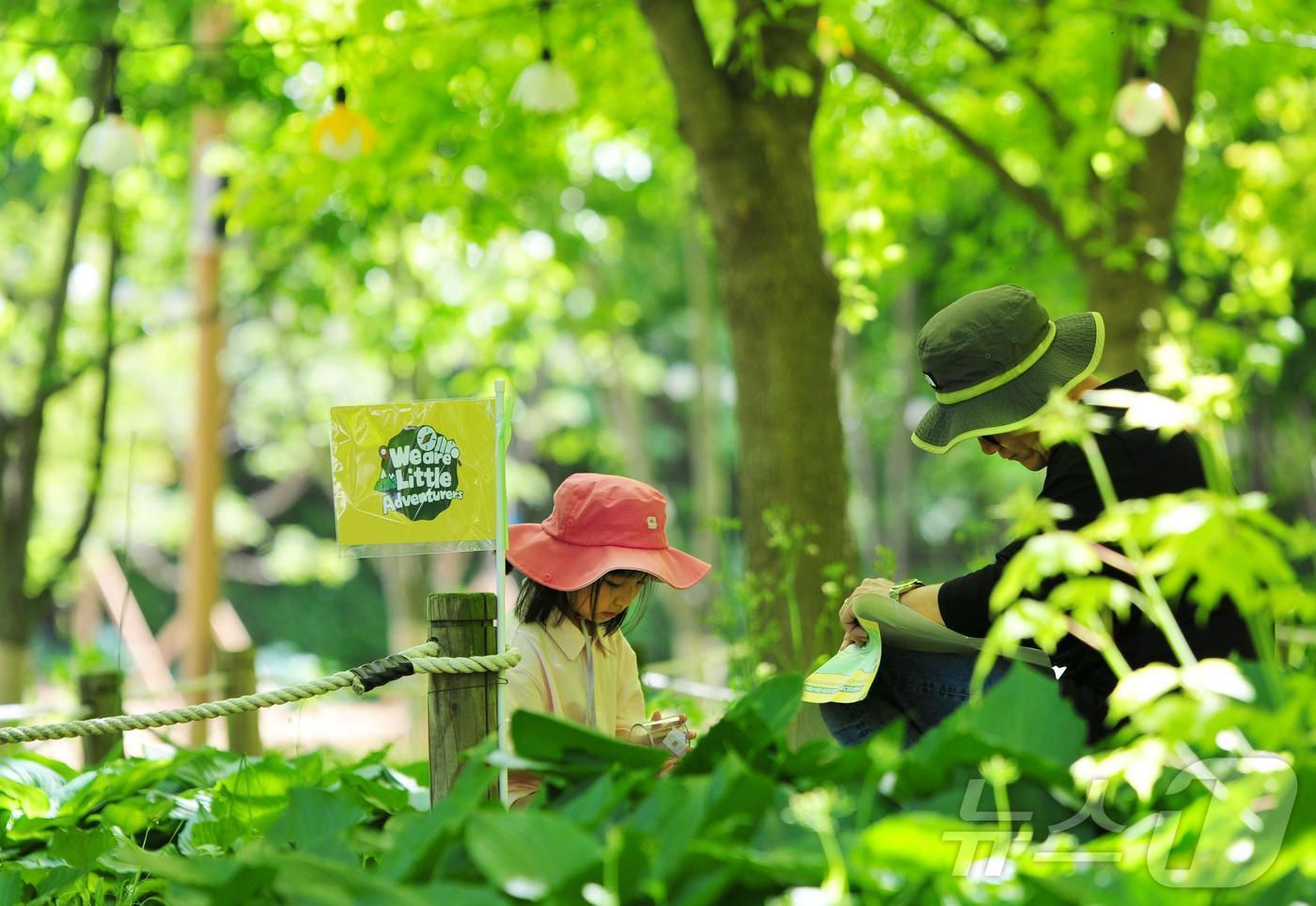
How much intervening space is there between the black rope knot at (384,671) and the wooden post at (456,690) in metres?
0.06

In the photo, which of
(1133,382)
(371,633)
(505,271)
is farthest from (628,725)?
(371,633)

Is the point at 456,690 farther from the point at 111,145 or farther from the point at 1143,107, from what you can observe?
the point at 1143,107

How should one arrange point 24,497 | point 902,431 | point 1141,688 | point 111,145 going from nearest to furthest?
point 1141,688
point 111,145
point 24,497
point 902,431

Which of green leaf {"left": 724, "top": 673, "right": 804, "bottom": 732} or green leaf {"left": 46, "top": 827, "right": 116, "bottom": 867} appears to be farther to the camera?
green leaf {"left": 46, "top": 827, "right": 116, "bottom": 867}

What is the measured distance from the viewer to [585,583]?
9.39 ft

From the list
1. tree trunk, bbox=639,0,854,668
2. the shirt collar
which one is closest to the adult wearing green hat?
the shirt collar

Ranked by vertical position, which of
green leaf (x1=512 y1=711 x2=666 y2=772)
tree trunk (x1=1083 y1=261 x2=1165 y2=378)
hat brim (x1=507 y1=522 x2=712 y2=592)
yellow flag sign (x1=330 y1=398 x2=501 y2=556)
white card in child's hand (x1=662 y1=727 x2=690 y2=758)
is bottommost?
white card in child's hand (x1=662 y1=727 x2=690 y2=758)

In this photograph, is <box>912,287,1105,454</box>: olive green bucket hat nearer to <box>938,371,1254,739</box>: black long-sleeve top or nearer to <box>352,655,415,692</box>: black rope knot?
<box>938,371,1254,739</box>: black long-sleeve top

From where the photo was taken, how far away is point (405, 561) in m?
12.4

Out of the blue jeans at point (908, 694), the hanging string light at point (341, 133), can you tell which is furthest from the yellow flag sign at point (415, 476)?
the hanging string light at point (341, 133)

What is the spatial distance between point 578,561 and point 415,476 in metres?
0.41

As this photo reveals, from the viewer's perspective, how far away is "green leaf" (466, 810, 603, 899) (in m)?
1.70

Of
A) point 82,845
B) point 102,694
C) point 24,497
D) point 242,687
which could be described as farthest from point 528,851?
point 24,497

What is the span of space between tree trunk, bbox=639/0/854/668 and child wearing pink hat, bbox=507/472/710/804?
1.63 m
